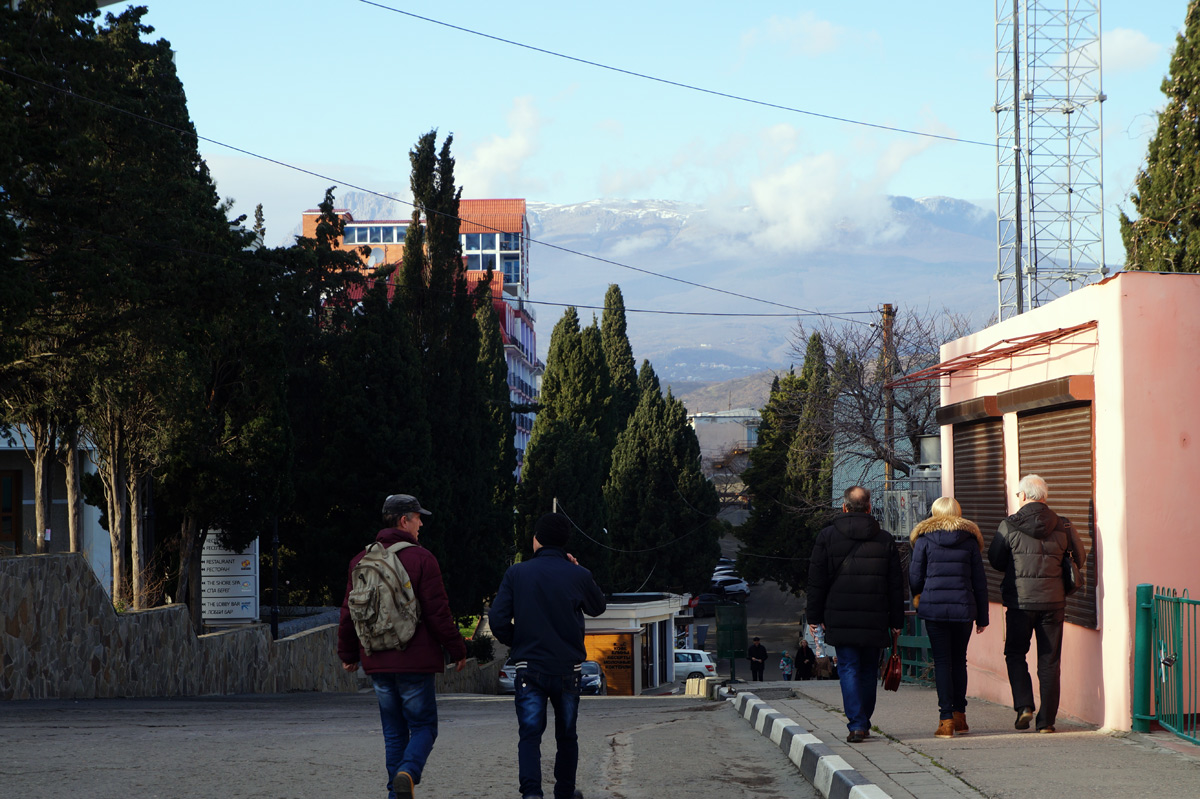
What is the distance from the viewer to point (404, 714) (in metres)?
6.43

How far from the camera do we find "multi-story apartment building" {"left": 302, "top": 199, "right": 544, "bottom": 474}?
10938 cm

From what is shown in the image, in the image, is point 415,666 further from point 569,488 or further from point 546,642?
point 569,488

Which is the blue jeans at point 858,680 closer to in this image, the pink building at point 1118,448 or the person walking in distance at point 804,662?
the pink building at point 1118,448

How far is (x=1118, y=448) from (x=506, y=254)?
12144 cm

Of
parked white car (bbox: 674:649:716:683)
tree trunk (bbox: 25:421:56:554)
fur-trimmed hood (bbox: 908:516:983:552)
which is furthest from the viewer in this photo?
parked white car (bbox: 674:649:716:683)

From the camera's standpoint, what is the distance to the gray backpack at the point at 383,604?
6.29 metres

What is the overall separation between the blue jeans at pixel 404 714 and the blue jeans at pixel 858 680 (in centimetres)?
314

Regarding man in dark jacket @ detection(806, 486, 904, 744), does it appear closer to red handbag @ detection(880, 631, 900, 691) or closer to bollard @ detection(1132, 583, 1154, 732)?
red handbag @ detection(880, 631, 900, 691)

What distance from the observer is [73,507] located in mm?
20125

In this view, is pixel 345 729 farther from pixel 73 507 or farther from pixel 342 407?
pixel 342 407

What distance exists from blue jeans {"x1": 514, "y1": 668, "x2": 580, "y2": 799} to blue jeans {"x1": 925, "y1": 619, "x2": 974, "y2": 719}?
11.0ft

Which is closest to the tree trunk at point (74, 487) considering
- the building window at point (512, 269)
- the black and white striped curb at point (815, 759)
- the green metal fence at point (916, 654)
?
the green metal fence at point (916, 654)

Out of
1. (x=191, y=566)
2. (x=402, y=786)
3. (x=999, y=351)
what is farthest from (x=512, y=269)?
(x=402, y=786)

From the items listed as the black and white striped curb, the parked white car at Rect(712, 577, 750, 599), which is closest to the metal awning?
the black and white striped curb
